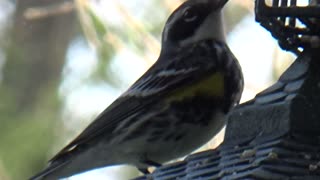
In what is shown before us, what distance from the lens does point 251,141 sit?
2816 mm

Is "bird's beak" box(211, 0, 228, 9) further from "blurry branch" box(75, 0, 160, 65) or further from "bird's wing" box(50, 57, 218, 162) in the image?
"blurry branch" box(75, 0, 160, 65)

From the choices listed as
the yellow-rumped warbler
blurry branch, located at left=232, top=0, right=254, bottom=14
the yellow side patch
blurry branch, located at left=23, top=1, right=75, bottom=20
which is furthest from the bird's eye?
blurry branch, located at left=23, top=1, right=75, bottom=20

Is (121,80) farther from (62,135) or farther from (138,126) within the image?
(138,126)

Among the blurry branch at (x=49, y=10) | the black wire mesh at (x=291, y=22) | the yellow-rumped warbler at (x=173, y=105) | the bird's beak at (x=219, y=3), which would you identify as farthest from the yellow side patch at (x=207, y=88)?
the blurry branch at (x=49, y=10)

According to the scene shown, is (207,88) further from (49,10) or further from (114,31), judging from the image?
(49,10)

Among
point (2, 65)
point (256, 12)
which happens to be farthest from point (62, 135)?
point (256, 12)

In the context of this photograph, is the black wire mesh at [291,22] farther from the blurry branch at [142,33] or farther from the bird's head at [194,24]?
the blurry branch at [142,33]

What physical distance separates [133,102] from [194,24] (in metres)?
0.35

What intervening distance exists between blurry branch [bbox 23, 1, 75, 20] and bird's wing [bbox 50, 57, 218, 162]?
2729 millimetres

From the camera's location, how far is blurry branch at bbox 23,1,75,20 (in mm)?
7105

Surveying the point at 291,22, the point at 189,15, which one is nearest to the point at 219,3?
the point at 189,15

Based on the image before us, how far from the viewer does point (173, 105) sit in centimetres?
410

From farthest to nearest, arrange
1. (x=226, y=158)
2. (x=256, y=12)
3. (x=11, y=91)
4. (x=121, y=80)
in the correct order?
(x=11, y=91), (x=121, y=80), (x=256, y=12), (x=226, y=158)

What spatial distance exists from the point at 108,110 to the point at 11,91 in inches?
110
